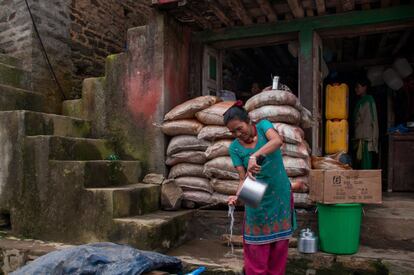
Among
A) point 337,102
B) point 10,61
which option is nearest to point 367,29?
point 337,102

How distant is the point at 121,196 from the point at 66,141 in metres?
1.09

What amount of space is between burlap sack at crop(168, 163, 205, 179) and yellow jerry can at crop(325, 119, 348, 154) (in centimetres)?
239

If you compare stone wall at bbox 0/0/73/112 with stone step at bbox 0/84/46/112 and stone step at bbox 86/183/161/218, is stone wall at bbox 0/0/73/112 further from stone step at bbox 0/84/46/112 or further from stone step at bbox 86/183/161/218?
stone step at bbox 86/183/161/218

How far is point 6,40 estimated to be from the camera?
631 centimetres

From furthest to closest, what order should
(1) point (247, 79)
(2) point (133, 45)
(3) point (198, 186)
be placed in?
(1) point (247, 79), (2) point (133, 45), (3) point (198, 186)

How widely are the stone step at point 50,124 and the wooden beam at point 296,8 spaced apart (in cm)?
332

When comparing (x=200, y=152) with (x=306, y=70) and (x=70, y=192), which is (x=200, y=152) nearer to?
(x=70, y=192)

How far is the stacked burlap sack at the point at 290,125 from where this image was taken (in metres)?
4.25

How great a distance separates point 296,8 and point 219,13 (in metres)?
1.03

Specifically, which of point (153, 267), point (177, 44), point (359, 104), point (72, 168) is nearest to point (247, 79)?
point (359, 104)

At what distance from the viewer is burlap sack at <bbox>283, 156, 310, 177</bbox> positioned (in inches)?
166

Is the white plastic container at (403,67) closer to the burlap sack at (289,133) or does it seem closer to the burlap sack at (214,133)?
the burlap sack at (289,133)

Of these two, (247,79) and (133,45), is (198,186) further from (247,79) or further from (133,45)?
(247,79)

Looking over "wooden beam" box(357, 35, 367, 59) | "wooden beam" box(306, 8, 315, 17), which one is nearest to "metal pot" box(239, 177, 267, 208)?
"wooden beam" box(306, 8, 315, 17)
